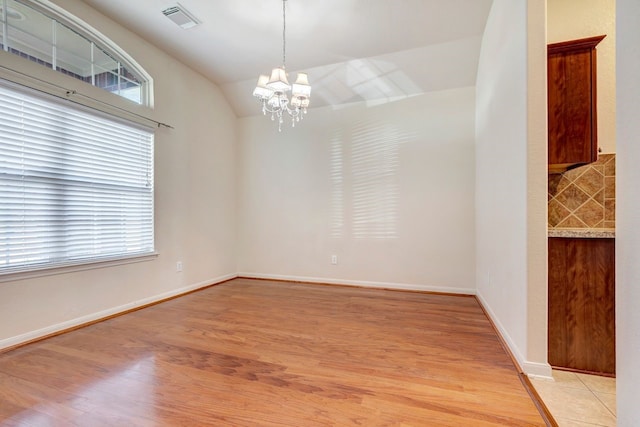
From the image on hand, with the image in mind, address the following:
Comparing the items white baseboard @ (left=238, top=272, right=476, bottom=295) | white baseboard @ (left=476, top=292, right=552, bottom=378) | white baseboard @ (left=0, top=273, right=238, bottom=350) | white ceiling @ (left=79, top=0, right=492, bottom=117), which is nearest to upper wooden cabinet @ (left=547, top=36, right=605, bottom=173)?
white ceiling @ (left=79, top=0, right=492, bottom=117)

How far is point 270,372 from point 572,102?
2676 millimetres

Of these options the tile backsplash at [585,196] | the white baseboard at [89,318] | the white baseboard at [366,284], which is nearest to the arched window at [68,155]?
the white baseboard at [89,318]

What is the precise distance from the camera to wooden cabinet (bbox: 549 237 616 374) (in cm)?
167

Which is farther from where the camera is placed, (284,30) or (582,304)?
(284,30)

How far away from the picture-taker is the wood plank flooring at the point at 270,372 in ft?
4.52

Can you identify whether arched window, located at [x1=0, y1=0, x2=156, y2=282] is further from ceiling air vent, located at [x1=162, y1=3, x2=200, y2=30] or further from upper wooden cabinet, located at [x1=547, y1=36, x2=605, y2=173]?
upper wooden cabinet, located at [x1=547, y1=36, x2=605, y2=173]

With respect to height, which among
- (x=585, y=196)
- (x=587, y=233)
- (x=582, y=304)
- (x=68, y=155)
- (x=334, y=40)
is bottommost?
(x=582, y=304)

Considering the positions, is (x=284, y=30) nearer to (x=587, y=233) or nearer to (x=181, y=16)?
(x=181, y=16)

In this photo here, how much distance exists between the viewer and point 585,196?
81.9 inches

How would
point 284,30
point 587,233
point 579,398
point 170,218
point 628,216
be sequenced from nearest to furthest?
point 628,216
point 579,398
point 587,233
point 284,30
point 170,218

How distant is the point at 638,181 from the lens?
851mm

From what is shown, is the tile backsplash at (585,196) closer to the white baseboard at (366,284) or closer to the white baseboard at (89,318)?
the white baseboard at (366,284)

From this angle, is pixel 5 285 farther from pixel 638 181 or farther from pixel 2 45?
pixel 638 181

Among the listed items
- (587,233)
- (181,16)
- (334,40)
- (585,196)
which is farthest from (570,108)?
(181,16)
